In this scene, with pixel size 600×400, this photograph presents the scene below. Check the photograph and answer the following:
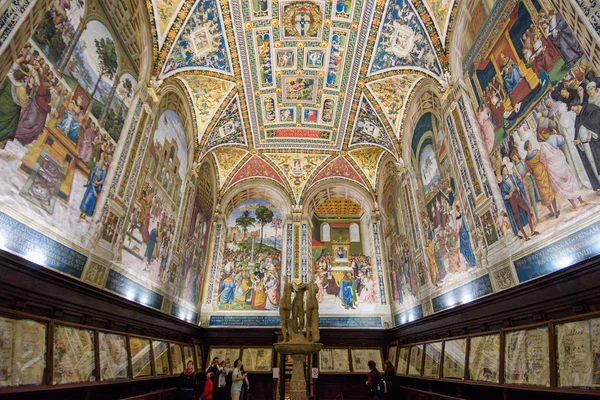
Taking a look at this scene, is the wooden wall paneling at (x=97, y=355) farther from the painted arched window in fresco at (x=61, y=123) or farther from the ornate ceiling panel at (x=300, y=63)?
the ornate ceiling panel at (x=300, y=63)

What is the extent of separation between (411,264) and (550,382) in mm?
8047

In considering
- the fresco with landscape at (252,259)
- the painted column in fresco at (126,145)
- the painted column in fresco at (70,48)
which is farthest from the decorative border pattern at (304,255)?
the painted column in fresco at (70,48)

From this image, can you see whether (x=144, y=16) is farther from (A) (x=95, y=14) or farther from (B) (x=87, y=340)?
(B) (x=87, y=340)

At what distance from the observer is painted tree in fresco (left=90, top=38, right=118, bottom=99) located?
7.34 meters

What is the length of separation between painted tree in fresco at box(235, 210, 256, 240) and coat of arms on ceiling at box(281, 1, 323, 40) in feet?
29.1

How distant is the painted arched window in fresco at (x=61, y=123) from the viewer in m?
5.10

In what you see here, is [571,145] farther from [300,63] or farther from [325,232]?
[325,232]

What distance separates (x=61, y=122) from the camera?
6148mm

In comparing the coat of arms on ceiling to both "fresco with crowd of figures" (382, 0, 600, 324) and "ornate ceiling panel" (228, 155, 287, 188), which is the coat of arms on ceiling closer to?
"fresco with crowd of figures" (382, 0, 600, 324)

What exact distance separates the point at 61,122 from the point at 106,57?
2.31m

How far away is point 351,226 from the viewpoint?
17.2m

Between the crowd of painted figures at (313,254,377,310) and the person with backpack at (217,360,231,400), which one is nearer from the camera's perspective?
the person with backpack at (217,360,231,400)

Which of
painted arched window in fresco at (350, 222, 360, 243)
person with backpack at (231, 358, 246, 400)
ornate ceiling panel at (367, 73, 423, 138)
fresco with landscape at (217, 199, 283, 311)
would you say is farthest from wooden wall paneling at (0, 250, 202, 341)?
ornate ceiling panel at (367, 73, 423, 138)

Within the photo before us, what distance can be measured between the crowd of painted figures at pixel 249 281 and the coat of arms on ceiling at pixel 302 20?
9423 millimetres
